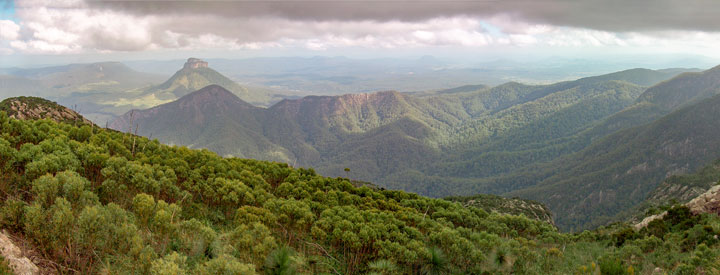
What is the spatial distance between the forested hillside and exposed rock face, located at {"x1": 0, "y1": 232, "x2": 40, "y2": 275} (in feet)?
2.13

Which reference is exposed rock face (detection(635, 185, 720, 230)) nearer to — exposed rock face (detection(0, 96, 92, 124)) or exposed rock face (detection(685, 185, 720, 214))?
exposed rock face (detection(685, 185, 720, 214))

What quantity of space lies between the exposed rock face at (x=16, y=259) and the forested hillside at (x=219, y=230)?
2.13ft

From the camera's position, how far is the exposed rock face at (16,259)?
10.5 meters

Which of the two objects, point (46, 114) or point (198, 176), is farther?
point (46, 114)

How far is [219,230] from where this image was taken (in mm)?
23047

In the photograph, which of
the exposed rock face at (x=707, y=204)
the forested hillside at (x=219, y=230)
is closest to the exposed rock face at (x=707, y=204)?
the exposed rock face at (x=707, y=204)

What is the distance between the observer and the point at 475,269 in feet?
66.7

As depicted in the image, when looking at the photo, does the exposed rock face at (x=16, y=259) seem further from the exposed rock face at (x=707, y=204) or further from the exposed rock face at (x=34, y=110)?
the exposed rock face at (x=34, y=110)

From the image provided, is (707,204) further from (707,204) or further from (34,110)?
(34,110)

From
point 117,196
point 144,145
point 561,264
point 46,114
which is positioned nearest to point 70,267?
point 117,196

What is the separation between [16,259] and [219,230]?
492 inches

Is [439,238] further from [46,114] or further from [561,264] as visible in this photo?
[46,114]

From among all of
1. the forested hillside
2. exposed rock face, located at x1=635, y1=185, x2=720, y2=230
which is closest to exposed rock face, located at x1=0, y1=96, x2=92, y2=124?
the forested hillside

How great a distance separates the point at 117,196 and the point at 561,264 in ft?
98.2
